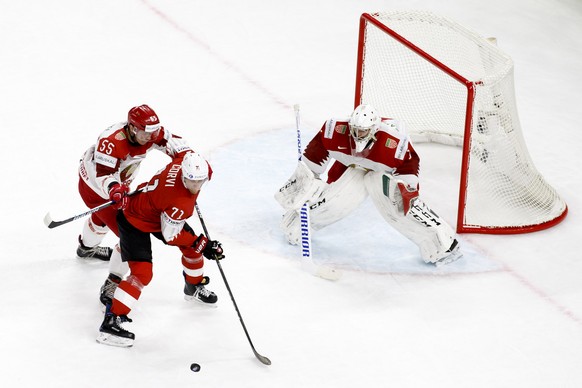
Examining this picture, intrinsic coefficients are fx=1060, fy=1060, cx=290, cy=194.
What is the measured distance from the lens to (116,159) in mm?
4809

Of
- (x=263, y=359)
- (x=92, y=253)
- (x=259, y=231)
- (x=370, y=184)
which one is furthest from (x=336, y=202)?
(x=92, y=253)

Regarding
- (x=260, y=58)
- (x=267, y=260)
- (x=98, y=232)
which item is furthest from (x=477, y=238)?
(x=260, y=58)

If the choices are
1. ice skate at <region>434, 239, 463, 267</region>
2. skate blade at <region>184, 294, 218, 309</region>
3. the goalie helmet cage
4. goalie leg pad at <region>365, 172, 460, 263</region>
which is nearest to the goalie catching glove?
skate blade at <region>184, 294, 218, 309</region>

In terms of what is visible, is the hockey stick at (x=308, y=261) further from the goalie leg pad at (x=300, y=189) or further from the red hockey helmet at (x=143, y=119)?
the red hockey helmet at (x=143, y=119)

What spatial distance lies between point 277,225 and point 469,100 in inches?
47.9

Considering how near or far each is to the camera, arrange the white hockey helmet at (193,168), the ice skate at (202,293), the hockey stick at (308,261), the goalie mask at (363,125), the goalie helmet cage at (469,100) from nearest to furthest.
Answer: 1. the white hockey helmet at (193,168)
2. the ice skate at (202,293)
3. the goalie mask at (363,125)
4. the hockey stick at (308,261)
5. the goalie helmet cage at (469,100)

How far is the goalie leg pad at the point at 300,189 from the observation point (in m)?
5.41

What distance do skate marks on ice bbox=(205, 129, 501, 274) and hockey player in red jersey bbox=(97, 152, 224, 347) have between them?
3.09 feet

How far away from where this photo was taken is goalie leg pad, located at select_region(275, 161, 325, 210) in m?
5.41

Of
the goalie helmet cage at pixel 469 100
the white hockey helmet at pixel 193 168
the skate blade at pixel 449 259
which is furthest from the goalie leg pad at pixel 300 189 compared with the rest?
the white hockey helmet at pixel 193 168

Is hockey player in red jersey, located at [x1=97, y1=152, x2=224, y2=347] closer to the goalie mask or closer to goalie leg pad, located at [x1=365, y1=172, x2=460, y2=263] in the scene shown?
the goalie mask

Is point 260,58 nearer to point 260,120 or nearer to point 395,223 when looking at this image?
point 260,120

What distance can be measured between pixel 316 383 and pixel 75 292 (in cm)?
129

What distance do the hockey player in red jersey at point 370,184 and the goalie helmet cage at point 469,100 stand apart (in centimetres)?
41
